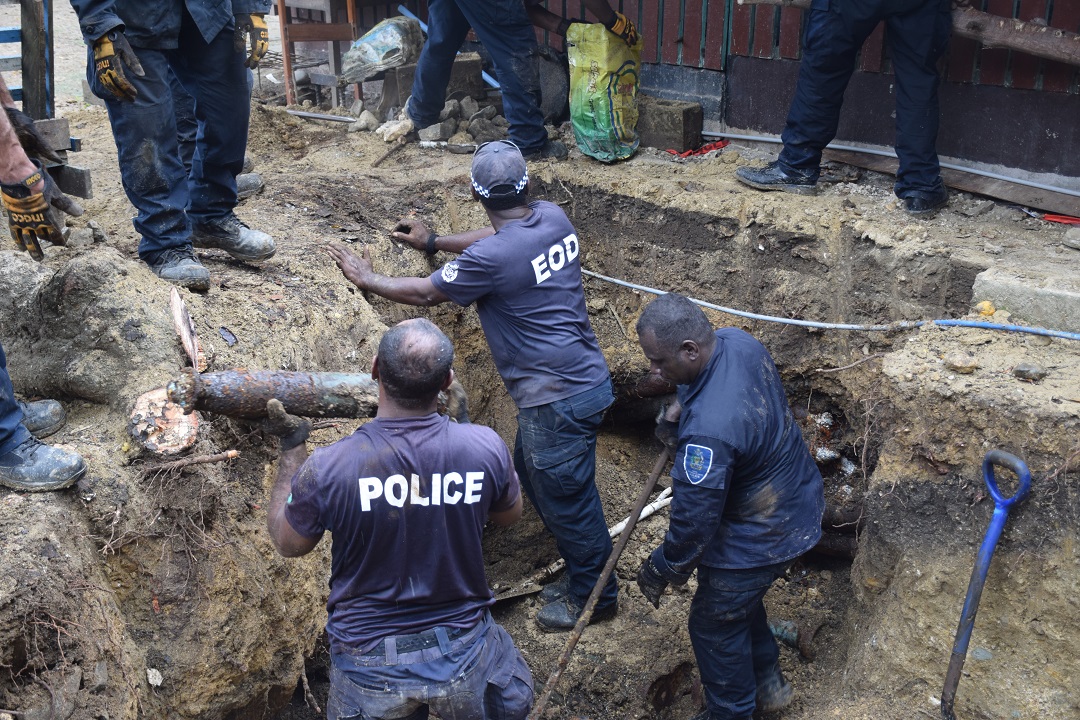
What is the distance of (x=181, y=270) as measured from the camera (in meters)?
3.91

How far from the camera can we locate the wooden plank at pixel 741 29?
6.28 meters

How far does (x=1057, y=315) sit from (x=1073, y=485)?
0.99 m

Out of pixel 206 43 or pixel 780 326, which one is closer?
pixel 206 43

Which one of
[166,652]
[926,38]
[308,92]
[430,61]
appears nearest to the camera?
[166,652]

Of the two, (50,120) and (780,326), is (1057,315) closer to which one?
(780,326)

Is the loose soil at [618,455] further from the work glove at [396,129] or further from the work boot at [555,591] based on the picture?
the work glove at [396,129]

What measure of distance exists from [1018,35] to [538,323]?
311cm

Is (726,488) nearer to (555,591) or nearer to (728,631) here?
(728,631)

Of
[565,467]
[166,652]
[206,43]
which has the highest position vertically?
[206,43]

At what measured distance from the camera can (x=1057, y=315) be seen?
4.05 metres

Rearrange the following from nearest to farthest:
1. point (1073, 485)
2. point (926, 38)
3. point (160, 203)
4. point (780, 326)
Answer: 1. point (1073, 485)
2. point (160, 203)
3. point (926, 38)
4. point (780, 326)

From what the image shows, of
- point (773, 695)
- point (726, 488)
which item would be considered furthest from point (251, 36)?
point (773, 695)

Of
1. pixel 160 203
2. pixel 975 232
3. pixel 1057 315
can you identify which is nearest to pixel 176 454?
pixel 160 203

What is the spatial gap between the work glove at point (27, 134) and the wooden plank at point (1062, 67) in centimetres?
522
